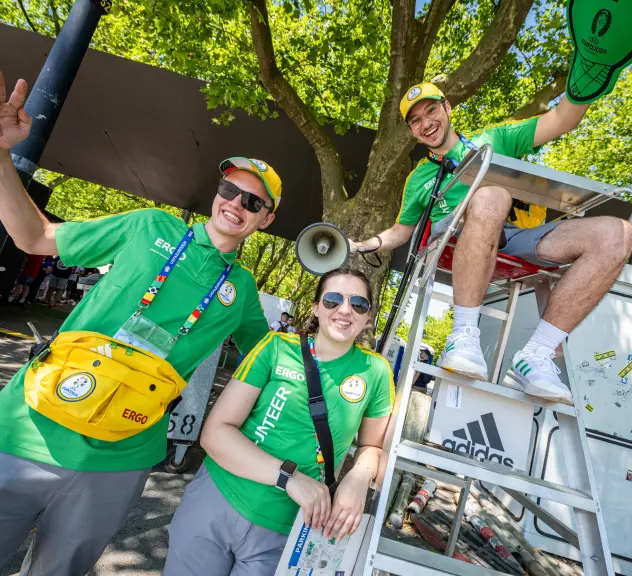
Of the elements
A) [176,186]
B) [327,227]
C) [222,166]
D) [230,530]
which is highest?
[176,186]

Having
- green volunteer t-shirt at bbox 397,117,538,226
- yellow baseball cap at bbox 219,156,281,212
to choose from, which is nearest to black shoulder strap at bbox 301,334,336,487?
yellow baseball cap at bbox 219,156,281,212

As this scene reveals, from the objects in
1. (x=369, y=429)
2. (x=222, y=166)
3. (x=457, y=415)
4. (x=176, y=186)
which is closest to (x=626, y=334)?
(x=457, y=415)

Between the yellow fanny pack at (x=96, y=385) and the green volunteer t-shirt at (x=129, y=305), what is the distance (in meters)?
0.09

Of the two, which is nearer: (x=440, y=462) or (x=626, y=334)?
(x=440, y=462)

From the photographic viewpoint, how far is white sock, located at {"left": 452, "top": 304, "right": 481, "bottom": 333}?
1.87 m

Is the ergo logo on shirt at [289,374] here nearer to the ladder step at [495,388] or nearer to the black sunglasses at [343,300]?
the black sunglasses at [343,300]

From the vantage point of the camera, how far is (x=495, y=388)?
1709 mm

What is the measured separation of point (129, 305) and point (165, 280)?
0.58 feet

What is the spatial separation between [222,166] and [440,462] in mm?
1674

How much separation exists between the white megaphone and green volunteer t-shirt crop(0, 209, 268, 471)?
559 millimetres

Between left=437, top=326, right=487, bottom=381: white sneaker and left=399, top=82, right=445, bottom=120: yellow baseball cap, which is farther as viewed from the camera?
left=399, top=82, right=445, bottom=120: yellow baseball cap

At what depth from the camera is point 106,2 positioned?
2.63 m

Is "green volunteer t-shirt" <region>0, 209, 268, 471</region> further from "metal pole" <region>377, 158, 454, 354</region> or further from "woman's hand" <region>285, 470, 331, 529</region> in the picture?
"metal pole" <region>377, 158, 454, 354</region>

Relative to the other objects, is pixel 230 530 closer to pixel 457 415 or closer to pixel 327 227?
pixel 457 415
